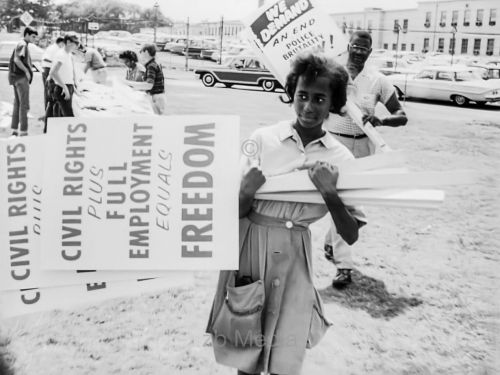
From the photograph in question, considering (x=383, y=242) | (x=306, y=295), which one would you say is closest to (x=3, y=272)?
(x=306, y=295)

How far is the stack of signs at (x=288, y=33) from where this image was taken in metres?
2.14

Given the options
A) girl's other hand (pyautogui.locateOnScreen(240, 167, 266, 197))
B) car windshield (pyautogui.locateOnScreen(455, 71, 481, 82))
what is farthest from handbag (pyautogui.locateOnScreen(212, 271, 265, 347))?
car windshield (pyautogui.locateOnScreen(455, 71, 481, 82))

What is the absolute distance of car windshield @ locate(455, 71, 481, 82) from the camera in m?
20.0

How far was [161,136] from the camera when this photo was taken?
1.84m

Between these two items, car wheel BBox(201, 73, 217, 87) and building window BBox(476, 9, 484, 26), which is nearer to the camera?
car wheel BBox(201, 73, 217, 87)

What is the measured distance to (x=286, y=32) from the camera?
216 cm

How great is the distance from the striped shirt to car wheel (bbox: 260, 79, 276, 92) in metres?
11.8

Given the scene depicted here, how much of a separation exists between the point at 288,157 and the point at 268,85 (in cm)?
1662

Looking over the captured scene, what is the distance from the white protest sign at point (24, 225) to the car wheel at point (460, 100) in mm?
19334

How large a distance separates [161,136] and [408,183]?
2.52 ft

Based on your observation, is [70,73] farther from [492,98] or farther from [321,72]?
[492,98]

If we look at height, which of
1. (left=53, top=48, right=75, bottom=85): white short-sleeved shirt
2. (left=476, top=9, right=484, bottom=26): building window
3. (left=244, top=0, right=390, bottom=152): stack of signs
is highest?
(left=476, top=9, right=484, bottom=26): building window

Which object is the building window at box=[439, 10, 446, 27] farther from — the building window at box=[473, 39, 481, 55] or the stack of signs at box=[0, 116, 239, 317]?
the stack of signs at box=[0, 116, 239, 317]

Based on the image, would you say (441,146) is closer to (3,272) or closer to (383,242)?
(383,242)
